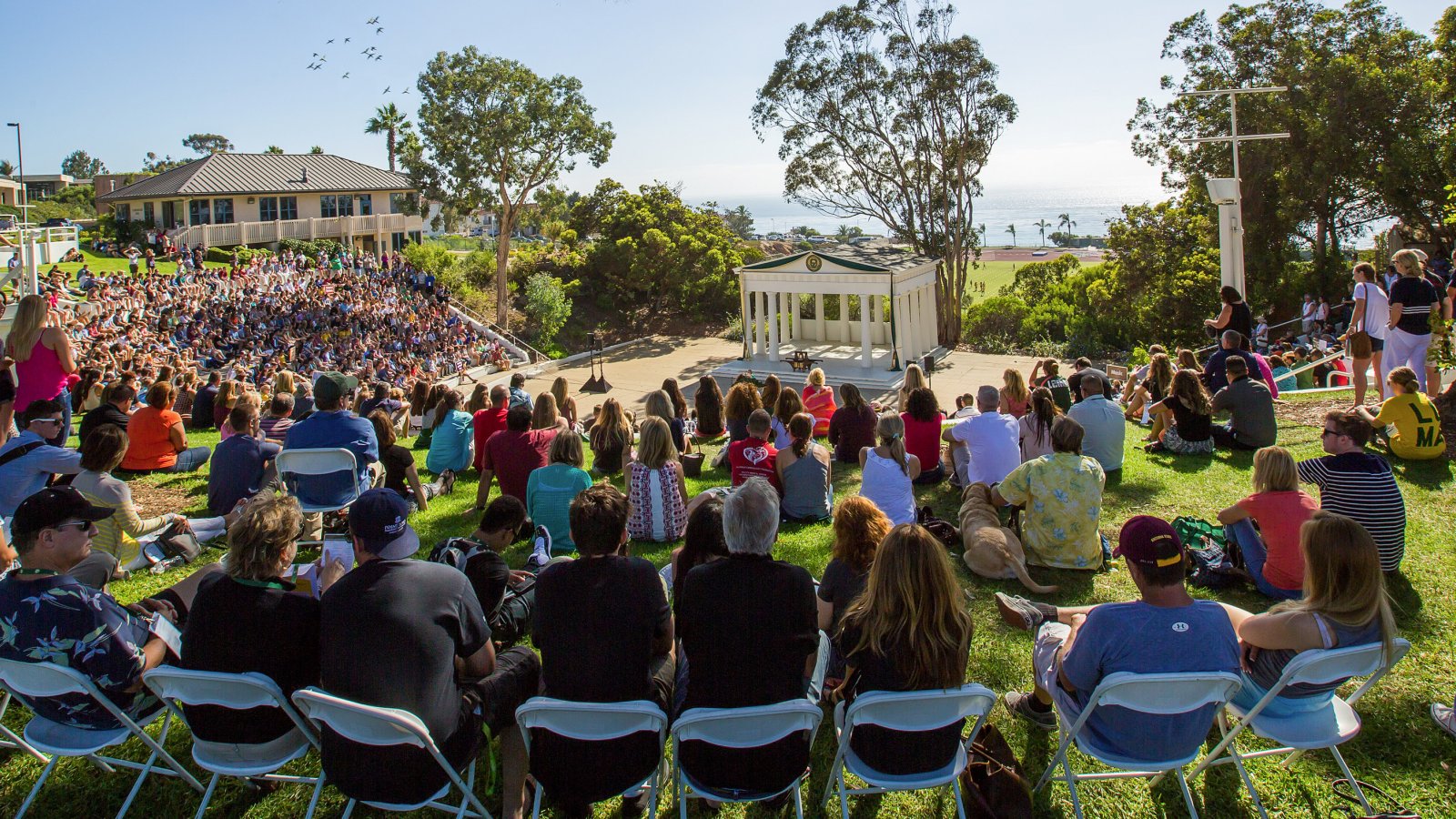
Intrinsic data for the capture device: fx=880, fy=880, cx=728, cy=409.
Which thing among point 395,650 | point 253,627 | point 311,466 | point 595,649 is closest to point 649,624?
point 595,649

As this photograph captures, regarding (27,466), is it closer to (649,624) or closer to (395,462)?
(395,462)

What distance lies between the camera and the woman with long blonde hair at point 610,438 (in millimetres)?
7430

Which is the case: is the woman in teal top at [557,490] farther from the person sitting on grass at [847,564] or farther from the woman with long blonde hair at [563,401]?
the woman with long blonde hair at [563,401]

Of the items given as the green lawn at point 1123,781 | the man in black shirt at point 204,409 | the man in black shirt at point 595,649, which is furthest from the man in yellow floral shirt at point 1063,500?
the man in black shirt at point 204,409

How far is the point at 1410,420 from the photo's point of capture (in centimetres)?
754

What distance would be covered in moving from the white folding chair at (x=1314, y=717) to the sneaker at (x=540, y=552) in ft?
11.4

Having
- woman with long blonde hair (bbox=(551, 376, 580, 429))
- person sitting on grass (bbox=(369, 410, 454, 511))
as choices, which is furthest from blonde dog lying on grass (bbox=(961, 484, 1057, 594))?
woman with long blonde hair (bbox=(551, 376, 580, 429))

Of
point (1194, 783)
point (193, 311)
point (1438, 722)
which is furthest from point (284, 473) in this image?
point (193, 311)

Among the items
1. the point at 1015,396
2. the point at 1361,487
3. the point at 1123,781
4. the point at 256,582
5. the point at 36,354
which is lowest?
the point at 1123,781

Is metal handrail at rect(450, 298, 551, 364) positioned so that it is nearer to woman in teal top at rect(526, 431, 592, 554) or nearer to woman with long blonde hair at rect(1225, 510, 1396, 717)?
woman in teal top at rect(526, 431, 592, 554)

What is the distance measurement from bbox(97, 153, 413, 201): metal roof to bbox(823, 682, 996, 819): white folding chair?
42470 mm

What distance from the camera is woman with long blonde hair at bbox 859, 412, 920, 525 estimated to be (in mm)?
5988

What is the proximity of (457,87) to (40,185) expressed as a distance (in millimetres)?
72903

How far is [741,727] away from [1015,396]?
6.12 metres
